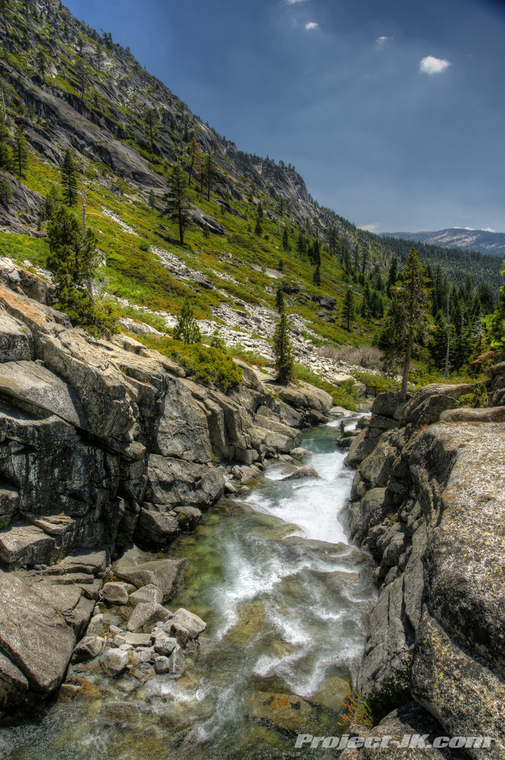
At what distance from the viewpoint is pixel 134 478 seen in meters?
15.6

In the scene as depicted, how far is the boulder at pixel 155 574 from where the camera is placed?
41.4ft

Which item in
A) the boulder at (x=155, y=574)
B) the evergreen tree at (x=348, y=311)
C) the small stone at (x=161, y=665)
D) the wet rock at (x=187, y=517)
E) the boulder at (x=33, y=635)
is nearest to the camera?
the boulder at (x=33, y=635)

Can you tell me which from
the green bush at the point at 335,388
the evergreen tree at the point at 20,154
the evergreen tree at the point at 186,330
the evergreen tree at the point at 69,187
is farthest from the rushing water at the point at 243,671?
the evergreen tree at the point at 20,154

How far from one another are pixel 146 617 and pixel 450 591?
9.22m

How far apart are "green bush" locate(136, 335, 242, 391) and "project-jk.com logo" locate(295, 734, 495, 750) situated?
20.0 m

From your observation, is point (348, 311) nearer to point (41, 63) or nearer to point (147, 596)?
point (147, 596)

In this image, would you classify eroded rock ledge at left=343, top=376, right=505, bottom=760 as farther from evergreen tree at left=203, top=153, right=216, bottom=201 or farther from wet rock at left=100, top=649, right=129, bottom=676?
evergreen tree at left=203, top=153, right=216, bottom=201

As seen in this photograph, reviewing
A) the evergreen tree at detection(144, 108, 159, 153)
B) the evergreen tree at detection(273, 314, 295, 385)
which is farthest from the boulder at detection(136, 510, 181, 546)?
the evergreen tree at detection(144, 108, 159, 153)

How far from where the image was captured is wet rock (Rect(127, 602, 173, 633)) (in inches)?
423

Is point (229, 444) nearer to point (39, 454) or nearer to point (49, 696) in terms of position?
point (39, 454)

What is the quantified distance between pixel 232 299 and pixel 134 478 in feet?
186

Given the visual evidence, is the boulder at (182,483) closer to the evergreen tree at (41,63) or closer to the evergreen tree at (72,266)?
the evergreen tree at (72,266)

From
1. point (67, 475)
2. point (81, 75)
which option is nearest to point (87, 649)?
point (67, 475)

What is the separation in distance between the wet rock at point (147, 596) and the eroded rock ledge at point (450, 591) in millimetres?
6929
